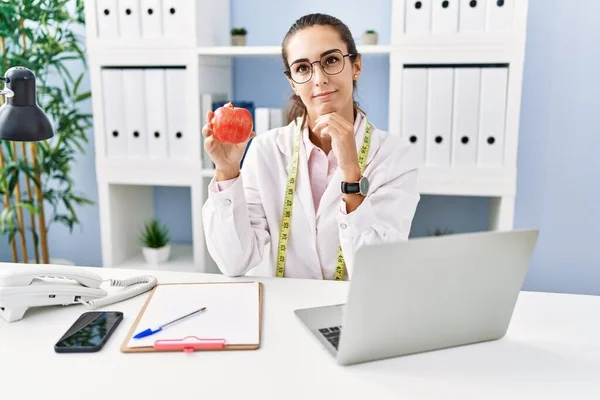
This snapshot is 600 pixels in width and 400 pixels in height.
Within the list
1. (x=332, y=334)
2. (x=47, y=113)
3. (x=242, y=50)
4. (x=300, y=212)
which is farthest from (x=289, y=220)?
(x=47, y=113)

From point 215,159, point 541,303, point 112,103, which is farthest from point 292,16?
point 541,303

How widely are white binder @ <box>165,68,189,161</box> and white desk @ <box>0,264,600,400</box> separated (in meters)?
1.38

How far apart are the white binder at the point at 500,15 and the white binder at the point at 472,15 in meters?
0.02

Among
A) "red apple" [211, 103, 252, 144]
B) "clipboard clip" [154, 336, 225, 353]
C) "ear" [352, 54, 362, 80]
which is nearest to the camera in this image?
"clipboard clip" [154, 336, 225, 353]

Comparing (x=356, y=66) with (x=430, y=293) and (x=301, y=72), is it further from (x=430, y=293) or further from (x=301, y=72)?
(x=430, y=293)

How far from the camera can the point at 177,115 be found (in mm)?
2367

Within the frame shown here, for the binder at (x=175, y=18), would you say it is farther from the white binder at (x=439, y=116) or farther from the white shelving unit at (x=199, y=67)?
the white binder at (x=439, y=116)

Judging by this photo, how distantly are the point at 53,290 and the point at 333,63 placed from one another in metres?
0.90

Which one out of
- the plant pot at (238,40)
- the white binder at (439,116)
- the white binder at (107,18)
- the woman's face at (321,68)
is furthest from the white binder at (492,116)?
the white binder at (107,18)

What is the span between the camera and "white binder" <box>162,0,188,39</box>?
7.45 ft

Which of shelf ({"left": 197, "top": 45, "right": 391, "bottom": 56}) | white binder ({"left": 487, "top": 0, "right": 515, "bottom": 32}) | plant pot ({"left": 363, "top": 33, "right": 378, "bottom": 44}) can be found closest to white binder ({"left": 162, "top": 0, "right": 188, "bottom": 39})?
shelf ({"left": 197, "top": 45, "right": 391, "bottom": 56})

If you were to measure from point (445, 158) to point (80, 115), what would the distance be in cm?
172

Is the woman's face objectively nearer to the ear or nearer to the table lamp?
the ear

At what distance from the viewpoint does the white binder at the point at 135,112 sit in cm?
237
